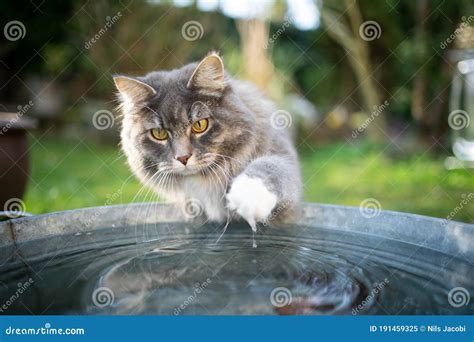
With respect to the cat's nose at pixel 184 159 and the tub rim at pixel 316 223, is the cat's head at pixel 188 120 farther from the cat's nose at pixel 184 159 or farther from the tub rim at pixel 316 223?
the tub rim at pixel 316 223

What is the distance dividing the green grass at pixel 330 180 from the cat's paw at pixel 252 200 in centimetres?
195

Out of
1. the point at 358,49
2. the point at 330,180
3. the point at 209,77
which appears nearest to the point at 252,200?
the point at 209,77

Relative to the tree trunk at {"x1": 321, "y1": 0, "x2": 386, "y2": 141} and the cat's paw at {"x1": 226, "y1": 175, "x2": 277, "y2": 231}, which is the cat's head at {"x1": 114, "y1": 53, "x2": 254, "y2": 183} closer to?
the cat's paw at {"x1": 226, "y1": 175, "x2": 277, "y2": 231}

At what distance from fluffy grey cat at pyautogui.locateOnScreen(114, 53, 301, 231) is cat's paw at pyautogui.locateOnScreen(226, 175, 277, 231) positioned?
110 millimetres

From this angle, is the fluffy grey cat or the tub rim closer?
the tub rim

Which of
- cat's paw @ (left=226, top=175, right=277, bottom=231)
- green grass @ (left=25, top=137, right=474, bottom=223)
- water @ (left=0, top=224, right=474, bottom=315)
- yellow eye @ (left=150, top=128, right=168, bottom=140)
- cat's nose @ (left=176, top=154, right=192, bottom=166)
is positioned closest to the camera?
water @ (left=0, top=224, right=474, bottom=315)

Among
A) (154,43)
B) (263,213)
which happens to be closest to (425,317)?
(263,213)

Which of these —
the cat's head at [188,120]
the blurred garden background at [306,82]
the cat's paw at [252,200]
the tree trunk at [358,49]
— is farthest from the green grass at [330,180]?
the cat's paw at [252,200]

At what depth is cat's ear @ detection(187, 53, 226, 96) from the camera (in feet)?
6.06

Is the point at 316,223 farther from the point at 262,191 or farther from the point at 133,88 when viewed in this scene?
the point at 133,88

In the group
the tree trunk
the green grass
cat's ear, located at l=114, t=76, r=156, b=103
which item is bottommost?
cat's ear, located at l=114, t=76, r=156, b=103

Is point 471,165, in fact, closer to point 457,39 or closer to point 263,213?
point 457,39

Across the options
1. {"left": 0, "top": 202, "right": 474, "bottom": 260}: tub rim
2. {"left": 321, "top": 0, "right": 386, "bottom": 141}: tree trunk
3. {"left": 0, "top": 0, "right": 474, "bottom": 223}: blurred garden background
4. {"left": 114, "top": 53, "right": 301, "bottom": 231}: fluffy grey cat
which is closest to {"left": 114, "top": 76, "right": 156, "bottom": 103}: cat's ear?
{"left": 114, "top": 53, "right": 301, "bottom": 231}: fluffy grey cat

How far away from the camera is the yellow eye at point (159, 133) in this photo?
1905 mm
